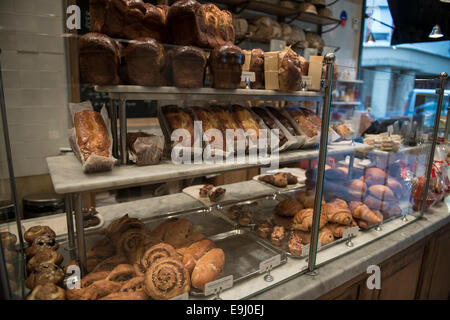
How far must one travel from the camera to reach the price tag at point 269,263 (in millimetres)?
1268

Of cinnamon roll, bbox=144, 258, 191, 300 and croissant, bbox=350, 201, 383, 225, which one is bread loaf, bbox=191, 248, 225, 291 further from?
croissant, bbox=350, 201, 383, 225

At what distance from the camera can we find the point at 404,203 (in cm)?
197

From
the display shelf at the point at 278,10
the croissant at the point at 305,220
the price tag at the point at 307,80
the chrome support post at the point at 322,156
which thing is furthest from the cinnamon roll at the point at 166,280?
the display shelf at the point at 278,10

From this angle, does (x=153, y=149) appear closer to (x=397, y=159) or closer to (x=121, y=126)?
(x=121, y=126)

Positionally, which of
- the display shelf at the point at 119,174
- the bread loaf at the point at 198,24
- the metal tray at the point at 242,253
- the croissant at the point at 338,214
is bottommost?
the metal tray at the point at 242,253

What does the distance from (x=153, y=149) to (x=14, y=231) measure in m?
0.54

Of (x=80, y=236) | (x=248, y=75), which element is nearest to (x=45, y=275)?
(x=80, y=236)

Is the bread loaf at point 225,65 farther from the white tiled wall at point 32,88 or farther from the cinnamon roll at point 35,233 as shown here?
the cinnamon roll at point 35,233

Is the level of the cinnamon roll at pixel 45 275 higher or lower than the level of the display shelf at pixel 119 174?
lower

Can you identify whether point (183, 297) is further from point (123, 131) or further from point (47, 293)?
point (123, 131)

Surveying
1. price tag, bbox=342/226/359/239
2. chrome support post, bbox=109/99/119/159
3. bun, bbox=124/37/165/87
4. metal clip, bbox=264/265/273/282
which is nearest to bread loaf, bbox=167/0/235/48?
bun, bbox=124/37/165/87

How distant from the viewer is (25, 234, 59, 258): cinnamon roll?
1.12 metres

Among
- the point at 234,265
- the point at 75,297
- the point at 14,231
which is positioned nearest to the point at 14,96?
the point at 14,231

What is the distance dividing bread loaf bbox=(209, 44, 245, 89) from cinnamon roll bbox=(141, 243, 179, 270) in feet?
2.24
